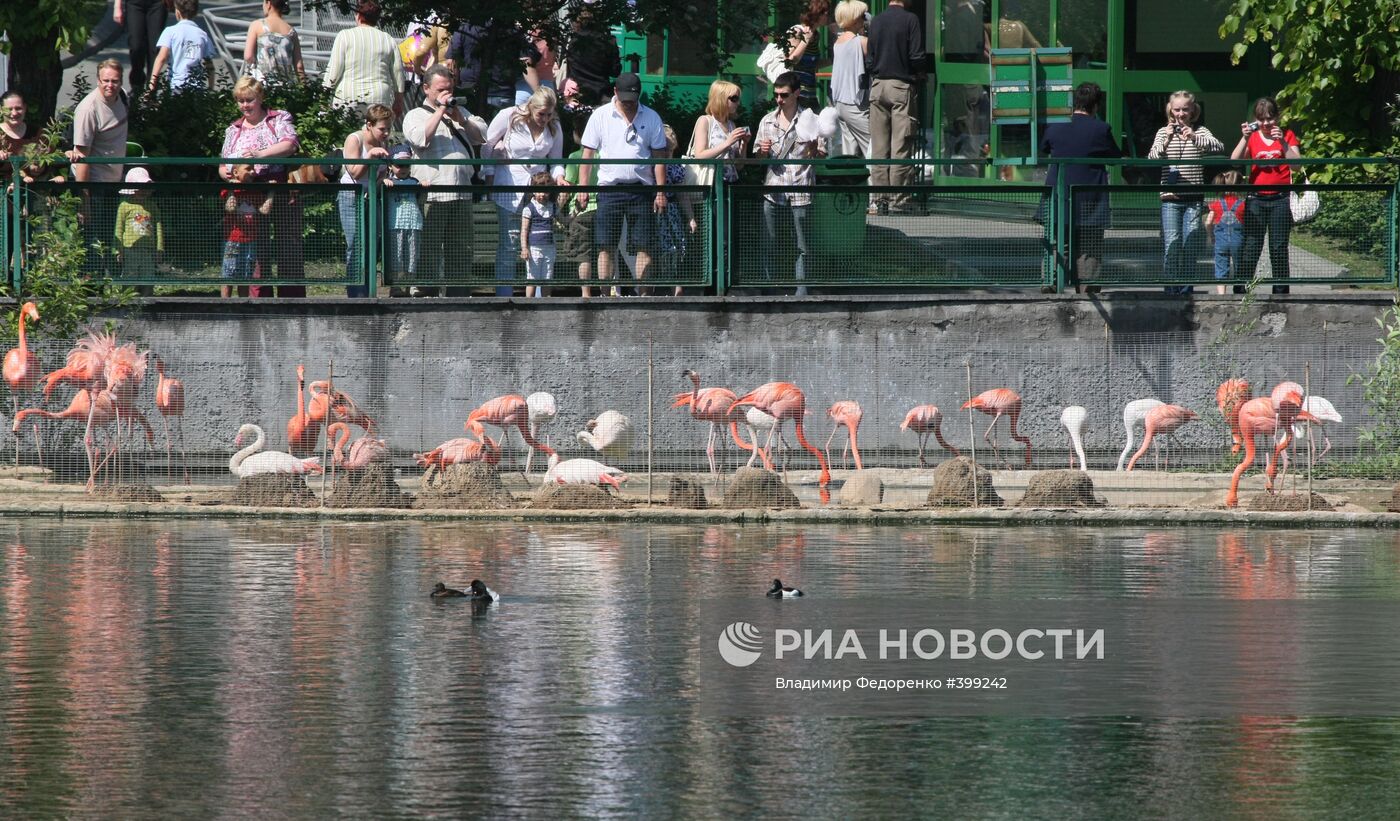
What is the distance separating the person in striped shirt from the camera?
2102 centimetres

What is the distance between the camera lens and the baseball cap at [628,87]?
18062 mm

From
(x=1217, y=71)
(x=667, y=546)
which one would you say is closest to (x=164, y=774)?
(x=667, y=546)

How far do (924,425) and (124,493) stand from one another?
6.47m

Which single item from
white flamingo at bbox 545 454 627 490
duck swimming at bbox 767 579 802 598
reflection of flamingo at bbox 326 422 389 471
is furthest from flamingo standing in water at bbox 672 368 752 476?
duck swimming at bbox 767 579 802 598

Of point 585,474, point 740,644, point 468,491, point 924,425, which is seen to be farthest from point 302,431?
point 740,644

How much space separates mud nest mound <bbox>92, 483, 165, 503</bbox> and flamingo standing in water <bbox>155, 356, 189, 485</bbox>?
0.73 meters

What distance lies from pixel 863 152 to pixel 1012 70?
1.80 meters

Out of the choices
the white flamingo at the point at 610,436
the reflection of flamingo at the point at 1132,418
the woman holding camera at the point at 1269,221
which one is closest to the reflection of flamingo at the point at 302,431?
the white flamingo at the point at 610,436

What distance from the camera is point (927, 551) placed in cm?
1426

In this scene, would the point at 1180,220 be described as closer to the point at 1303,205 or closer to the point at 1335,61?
the point at 1303,205

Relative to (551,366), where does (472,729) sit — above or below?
below

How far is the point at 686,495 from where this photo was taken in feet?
53.8

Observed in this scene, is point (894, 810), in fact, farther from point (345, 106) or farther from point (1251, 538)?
point (345, 106)

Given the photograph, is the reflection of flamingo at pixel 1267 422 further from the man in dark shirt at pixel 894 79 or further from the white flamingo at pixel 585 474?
the man in dark shirt at pixel 894 79
